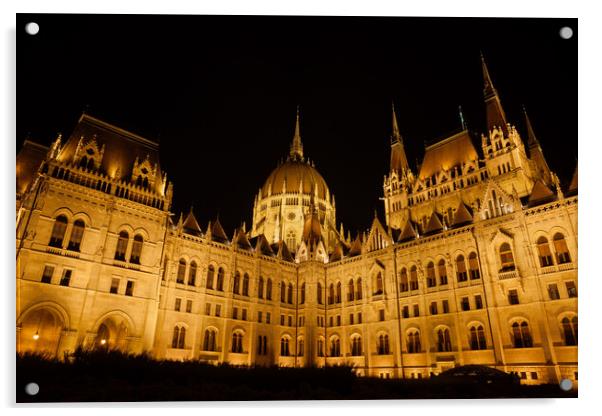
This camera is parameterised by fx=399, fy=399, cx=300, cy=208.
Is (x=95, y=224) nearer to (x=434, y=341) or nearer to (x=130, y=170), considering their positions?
(x=130, y=170)

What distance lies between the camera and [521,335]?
1198 inches

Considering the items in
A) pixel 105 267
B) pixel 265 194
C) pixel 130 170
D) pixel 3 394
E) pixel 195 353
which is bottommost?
pixel 3 394

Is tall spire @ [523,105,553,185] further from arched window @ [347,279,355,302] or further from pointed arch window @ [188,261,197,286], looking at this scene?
pointed arch window @ [188,261,197,286]

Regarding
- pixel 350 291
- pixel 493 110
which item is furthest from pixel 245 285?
pixel 493 110

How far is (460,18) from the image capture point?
52.5ft

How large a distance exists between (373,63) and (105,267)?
24.7m

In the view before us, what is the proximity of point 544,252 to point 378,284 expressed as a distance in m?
15.7

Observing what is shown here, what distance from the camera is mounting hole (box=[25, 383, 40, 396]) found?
42.9ft

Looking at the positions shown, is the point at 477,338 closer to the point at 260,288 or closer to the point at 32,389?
the point at 260,288

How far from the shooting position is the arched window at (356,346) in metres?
40.7

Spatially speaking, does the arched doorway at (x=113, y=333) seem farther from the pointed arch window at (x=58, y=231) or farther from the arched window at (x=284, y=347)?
the arched window at (x=284, y=347)

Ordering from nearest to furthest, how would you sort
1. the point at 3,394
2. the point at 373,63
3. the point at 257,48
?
the point at 3,394 → the point at 257,48 → the point at 373,63
